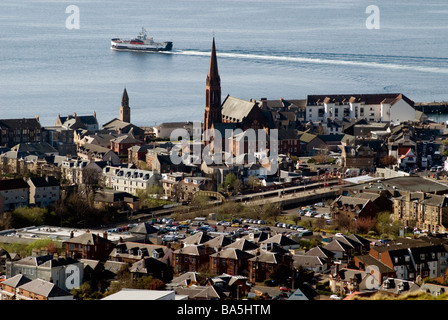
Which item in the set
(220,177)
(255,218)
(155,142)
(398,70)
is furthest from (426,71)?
(255,218)

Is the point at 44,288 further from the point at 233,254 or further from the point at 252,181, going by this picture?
the point at 252,181

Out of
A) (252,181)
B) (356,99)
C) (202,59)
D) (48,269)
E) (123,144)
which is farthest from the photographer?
(202,59)

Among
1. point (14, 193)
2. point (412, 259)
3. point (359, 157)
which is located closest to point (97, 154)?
point (14, 193)

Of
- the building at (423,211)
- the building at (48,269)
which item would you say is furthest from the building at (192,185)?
the building at (48,269)

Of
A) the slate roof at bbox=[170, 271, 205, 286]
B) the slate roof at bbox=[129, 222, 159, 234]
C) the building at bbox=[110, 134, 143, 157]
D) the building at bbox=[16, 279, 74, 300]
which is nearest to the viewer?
the building at bbox=[16, 279, 74, 300]

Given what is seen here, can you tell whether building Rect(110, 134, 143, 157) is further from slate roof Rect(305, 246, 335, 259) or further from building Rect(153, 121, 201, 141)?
slate roof Rect(305, 246, 335, 259)

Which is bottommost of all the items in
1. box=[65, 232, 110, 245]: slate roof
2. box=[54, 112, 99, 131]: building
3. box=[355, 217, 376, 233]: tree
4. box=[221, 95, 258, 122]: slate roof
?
box=[355, 217, 376, 233]: tree

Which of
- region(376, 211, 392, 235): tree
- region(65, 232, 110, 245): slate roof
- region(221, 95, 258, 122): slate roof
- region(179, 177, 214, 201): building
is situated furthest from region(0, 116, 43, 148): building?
region(65, 232, 110, 245): slate roof
